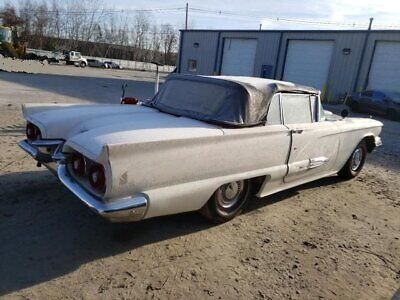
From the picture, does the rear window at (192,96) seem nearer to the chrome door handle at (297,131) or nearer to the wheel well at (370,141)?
the chrome door handle at (297,131)

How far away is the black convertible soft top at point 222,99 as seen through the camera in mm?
3879

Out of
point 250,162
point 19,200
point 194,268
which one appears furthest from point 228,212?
point 19,200

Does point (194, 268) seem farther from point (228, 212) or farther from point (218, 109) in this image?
point (218, 109)

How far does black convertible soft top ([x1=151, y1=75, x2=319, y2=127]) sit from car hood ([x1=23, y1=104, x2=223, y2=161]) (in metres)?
0.20

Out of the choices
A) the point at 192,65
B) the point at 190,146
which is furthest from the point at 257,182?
the point at 192,65

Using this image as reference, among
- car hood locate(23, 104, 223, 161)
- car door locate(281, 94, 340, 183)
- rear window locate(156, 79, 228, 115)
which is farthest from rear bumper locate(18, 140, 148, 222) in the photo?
car door locate(281, 94, 340, 183)

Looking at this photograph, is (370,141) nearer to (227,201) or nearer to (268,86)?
(268,86)

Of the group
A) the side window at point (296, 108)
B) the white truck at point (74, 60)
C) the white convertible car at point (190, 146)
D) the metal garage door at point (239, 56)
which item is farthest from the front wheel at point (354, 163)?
the white truck at point (74, 60)

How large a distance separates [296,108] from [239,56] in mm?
26622

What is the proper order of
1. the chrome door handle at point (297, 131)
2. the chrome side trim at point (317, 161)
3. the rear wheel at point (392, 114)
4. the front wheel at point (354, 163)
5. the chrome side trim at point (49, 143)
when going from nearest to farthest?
the chrome side trim at point (49, 143), the chrome door handle at point (297, 131), the chrome side trim at point (317, 161), the front wheel at point (354, 163), the rear wheel at point (392, 114)

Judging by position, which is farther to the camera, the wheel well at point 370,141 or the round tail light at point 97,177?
the wheel well at point 370,141

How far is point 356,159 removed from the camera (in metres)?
6.21

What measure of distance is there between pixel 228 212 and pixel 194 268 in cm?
94

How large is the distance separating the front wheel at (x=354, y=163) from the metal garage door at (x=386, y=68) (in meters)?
18.1
